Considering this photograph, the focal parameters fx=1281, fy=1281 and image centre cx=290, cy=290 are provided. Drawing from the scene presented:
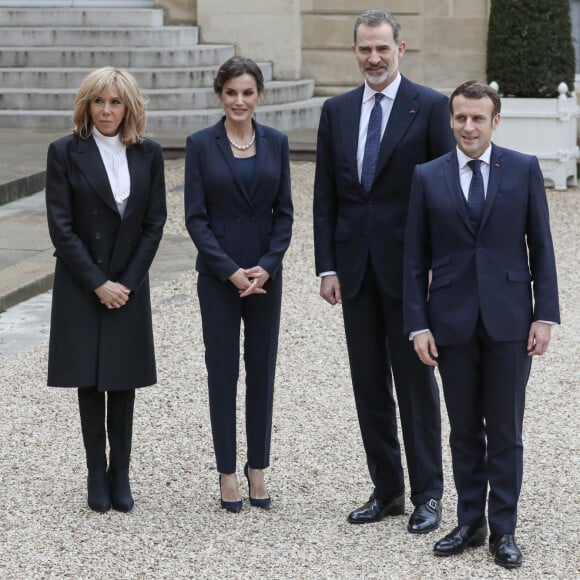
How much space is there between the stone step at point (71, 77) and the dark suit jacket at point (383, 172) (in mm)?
10678

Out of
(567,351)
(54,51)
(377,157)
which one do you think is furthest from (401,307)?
(54,51)

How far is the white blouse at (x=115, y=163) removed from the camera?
482cm

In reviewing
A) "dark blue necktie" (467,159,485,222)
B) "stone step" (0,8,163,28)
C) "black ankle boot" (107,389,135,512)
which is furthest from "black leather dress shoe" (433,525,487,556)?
"stone step" (0,8,163,28)

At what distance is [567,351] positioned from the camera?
7.33 meters

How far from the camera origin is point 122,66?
15.4 meters

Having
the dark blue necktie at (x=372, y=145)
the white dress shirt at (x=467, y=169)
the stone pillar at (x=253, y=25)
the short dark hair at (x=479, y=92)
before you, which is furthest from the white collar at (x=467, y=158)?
the stone pillar at (x=253, y=25)

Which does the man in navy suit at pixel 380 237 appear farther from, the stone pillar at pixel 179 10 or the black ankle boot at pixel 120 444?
the stone pillar at pixel 179 10

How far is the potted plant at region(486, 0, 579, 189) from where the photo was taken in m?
12.6

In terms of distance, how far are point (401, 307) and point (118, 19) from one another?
1210cm

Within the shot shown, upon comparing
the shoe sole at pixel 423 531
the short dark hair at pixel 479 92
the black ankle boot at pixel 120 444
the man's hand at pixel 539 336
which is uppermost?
the short dark hair at pixel 479 92

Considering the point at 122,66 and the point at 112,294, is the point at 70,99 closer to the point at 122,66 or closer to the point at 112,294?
the point at 122,66

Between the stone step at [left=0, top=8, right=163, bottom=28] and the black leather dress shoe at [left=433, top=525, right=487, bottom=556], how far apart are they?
12.4 metres

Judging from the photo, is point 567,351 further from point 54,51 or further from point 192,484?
point 54,51

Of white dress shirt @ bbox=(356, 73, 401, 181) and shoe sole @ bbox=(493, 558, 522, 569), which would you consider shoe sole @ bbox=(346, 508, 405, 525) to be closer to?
shoe sole @ bbox=(493, 558, 522, 569)
